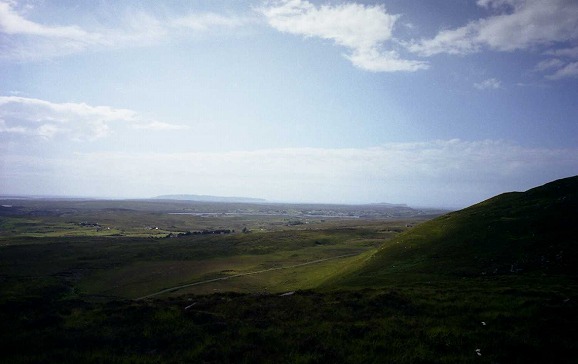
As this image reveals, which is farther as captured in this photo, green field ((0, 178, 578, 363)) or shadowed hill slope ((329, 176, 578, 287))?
shadowed hill slope ((329, 176, 578, 287))

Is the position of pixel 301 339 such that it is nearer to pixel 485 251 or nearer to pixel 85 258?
pixel 485 251

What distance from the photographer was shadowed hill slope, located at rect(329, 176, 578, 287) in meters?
35.5

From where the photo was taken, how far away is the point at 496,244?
41906mm

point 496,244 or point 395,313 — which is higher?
point 496,244

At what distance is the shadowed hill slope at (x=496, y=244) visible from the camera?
35.5 metres

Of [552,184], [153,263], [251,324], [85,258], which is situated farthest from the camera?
[85,258]

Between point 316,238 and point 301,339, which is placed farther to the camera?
point 316,238

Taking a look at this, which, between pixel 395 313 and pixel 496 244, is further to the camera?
pixel 496 244

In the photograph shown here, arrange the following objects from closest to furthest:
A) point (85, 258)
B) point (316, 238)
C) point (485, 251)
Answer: point (485, 251)
point (85, 258)
point (316, 238)

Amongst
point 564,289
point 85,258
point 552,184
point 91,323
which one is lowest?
point 85,258

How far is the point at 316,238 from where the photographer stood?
133 m

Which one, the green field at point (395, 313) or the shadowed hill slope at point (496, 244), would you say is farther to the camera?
the shadowed hill slope at point (496, 244)

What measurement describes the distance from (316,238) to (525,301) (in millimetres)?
112886

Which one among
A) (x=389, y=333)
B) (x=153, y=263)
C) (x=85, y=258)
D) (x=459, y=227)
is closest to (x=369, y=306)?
(x=389, y=333)
